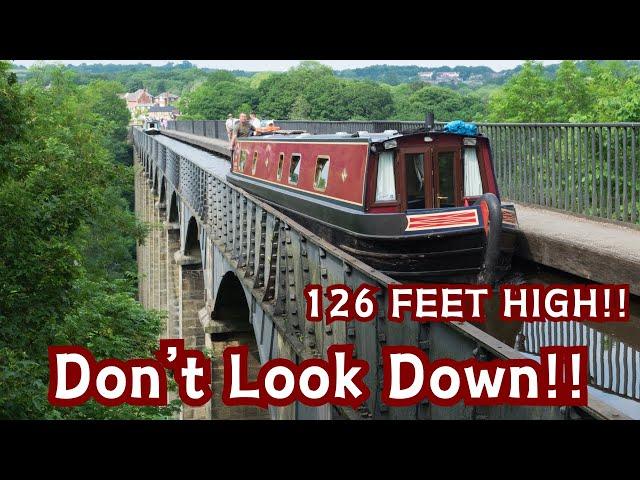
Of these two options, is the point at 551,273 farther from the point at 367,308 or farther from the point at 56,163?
the point at 56,163

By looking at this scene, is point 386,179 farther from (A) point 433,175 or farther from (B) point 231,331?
(B) point 231,331

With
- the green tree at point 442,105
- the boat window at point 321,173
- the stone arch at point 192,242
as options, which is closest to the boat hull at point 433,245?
the boat window at point 321,173

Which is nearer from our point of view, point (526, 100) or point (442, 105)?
point (526, 100)

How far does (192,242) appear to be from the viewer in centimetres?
2403

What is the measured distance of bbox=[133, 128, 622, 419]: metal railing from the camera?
13.1 feet

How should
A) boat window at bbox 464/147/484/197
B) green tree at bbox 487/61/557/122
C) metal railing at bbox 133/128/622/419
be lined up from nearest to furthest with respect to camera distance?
metal railing at bbox 133/128/622/419
boat window at bbox 464/147/484/197
green tree at bbox 487/61/557/122

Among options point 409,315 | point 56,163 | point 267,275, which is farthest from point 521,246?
point 56,163

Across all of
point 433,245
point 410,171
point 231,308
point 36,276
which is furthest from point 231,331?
point 433,245

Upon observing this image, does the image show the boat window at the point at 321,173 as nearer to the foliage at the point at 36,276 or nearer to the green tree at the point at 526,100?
the foliage at the point at 36,276

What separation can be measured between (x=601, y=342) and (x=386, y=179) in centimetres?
414

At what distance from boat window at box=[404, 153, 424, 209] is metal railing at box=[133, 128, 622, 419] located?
5.68 feet

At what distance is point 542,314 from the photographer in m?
7.23

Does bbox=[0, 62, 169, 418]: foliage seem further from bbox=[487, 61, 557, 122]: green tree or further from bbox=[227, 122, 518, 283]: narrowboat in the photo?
bbox=[487, 61, 557, 122]: green tree

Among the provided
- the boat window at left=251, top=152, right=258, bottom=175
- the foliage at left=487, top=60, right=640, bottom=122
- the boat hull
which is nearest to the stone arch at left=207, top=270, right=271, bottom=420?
the boat window at left=251, top=152, right=258, bottom=175
